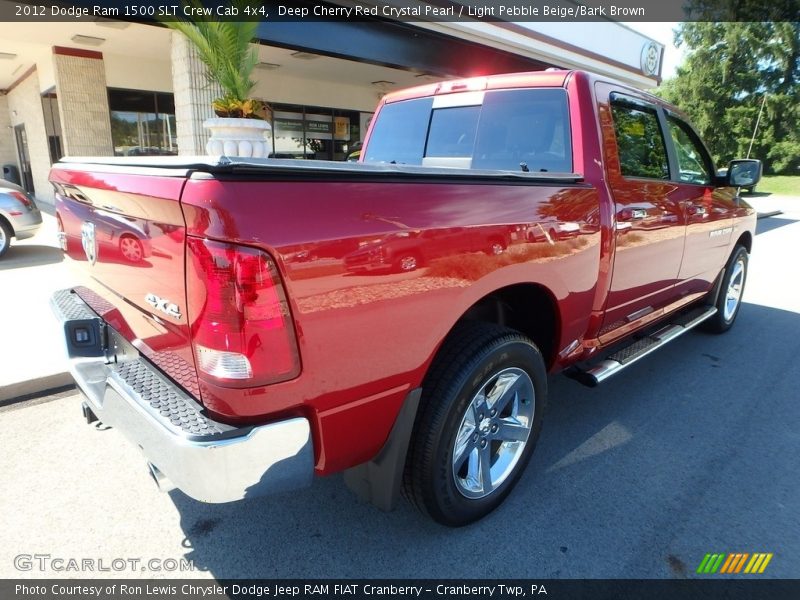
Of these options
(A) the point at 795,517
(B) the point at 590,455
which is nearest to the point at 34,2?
(B) the point at 590,455

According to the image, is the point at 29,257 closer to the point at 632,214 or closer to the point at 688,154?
the point at 632,214

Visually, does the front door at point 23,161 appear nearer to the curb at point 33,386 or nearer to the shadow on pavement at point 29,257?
the shadow on pavement at point 29,257

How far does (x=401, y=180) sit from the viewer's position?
1.83m

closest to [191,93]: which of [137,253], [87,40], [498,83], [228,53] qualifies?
[228,53]

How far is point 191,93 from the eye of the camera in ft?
27.0

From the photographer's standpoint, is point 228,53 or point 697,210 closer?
point 697,210

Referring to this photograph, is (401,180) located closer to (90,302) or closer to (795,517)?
(90,302)

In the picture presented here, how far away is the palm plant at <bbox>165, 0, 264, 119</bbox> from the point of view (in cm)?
705

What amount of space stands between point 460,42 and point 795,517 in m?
11.4

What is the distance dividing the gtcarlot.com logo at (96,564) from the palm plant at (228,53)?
6812 millimetres

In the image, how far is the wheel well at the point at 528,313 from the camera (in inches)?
102

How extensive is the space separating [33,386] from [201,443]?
297 cm

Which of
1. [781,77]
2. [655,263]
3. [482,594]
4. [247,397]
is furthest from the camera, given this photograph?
[781,77]

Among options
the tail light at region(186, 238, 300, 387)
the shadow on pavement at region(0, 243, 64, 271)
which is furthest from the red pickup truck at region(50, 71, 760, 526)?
the shadow on pavement at region(0, 243, 64, 271)
